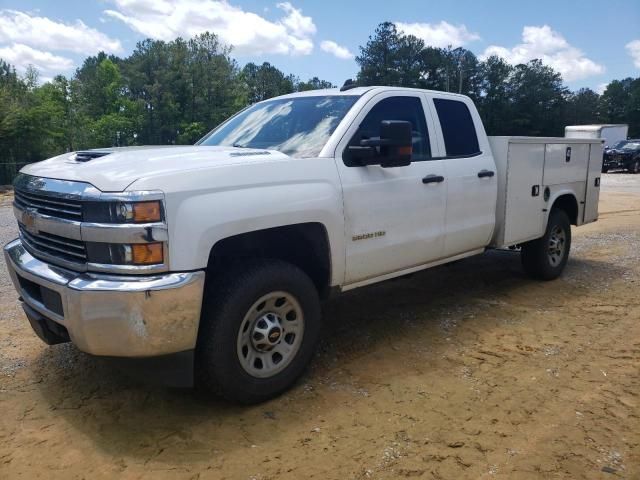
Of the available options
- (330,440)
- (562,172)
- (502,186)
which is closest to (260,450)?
(330,440)

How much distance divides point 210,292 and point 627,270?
581cm

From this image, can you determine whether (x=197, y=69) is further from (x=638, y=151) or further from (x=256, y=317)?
(x=256, y=317)

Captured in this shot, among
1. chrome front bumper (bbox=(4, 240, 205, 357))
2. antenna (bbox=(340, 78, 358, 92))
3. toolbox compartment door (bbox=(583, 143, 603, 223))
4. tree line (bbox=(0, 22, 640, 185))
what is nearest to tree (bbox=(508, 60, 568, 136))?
tree line (bbox=(0, 22, 640, 185))

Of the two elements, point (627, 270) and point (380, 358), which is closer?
Answer: point (380, 358)

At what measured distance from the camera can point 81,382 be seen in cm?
370

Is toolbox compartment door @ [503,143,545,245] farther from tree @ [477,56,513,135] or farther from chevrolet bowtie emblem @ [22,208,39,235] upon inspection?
tree @ [477,56,513,135]

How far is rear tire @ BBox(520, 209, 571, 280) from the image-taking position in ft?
20.0

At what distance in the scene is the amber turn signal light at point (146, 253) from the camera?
9.09ft

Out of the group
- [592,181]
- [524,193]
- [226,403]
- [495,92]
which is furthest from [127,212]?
[495,92]

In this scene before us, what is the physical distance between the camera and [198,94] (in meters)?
55.9

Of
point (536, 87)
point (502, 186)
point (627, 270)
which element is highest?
point (536, 87)

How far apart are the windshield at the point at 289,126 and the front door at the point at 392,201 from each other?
20cm

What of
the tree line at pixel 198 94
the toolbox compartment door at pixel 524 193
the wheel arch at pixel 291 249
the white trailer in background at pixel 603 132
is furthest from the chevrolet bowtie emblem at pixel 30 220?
the white trailer in background at pixel 603 132

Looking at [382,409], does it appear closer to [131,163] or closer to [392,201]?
[392,201]
